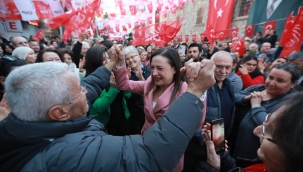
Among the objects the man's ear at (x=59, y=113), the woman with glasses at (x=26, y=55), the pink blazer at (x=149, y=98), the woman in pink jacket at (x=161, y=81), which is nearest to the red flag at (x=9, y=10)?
the woman with glasses at (x=26, y=55)

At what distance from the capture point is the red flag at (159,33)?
5984 millimetres

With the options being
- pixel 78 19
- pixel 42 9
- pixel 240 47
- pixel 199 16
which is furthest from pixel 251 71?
pixel 199 16

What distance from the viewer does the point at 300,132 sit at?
63cm

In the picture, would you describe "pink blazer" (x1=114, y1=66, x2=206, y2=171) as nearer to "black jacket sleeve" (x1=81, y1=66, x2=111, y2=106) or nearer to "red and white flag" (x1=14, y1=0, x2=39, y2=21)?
"black jacket sleeve" (x1=81, y1=66, x2=111, y2=106)

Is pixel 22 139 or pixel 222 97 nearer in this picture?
pixel 22 139

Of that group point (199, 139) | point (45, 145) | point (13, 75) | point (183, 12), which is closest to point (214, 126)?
point (199, 139)

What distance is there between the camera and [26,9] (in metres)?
5.38

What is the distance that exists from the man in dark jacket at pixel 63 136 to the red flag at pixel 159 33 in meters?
5.47

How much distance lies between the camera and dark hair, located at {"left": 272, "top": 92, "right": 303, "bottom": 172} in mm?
634

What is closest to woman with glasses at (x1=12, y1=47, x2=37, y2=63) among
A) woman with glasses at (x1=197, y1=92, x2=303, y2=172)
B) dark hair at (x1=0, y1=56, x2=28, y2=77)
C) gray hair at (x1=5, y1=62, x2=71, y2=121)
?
dark hair at (x1=0, y1=56, x2=28, y2=77)

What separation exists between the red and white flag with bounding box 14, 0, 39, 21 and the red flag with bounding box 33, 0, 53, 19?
11.1 inches

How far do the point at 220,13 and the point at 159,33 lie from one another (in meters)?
2.07

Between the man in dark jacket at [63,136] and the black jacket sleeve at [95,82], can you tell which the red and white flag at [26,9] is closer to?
→ the black jacket sleeve at [95,82]

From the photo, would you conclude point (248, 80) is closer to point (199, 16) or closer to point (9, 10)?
point (9, 10)
